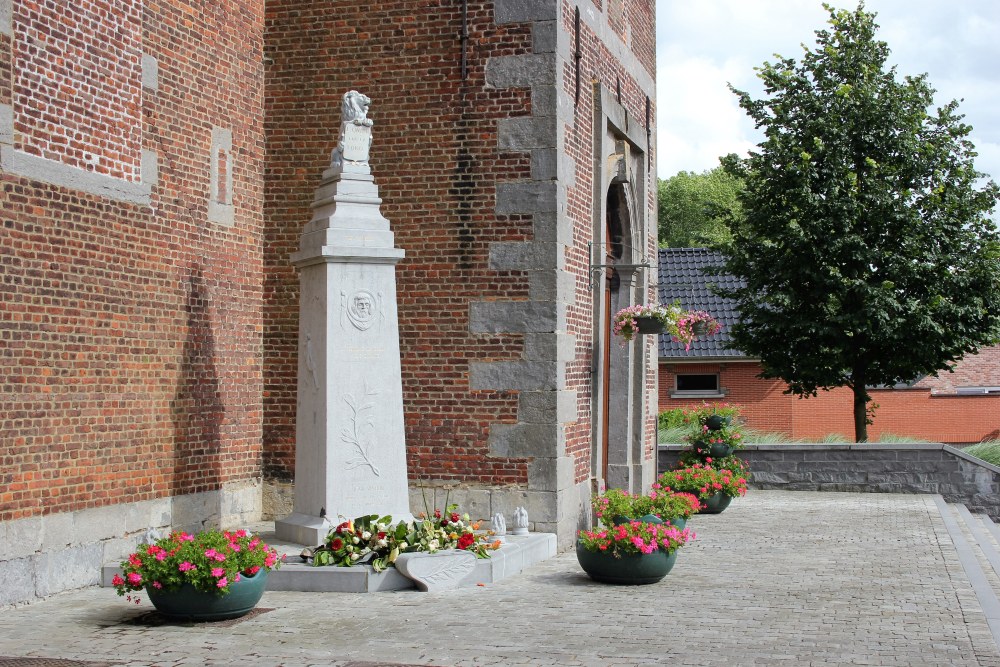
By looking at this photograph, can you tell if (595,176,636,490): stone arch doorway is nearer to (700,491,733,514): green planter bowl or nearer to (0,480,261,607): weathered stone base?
(700,491,733,514): green planter bowl

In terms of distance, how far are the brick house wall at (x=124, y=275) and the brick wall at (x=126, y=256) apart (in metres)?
0.02

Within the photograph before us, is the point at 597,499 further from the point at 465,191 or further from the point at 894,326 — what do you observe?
the point at 894,326

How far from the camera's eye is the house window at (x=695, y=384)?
3206cm

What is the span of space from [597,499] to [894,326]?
1098 cm

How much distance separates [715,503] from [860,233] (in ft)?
24.1

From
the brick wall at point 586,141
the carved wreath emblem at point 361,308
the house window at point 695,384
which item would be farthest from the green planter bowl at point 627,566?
the house window at point 695,384

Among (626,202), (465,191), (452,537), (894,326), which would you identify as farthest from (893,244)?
(452,537)

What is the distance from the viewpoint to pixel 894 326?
68.1ft

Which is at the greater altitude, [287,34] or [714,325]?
[287,34]

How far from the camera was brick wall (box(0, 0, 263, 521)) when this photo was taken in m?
9.37

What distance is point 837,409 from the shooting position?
32.9m

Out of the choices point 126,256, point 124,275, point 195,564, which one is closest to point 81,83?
point 126,256

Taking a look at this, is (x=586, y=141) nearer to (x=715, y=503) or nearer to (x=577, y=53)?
(x=577, y=53)

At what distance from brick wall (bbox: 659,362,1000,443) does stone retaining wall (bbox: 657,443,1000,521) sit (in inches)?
412
